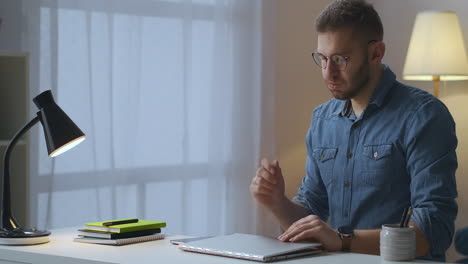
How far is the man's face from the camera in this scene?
254cm

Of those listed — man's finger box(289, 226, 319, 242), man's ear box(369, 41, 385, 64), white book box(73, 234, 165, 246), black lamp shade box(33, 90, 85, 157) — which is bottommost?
white book box(73, 234, 165, 246)

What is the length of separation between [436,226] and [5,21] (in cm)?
203

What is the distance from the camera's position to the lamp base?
2.33 meters

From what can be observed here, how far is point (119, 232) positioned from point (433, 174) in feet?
3.03

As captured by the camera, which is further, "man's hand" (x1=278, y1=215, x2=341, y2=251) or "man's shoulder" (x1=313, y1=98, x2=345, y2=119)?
"man's shoulder" (x1=313, y1=98, x2=345, y2=119)

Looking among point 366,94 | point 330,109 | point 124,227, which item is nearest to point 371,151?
point 366,94

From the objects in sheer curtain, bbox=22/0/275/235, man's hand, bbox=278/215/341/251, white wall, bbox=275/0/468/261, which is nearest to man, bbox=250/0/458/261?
man's hand, bbox=278/215/341/251

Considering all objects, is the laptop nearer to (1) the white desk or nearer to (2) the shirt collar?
(1) the white desk

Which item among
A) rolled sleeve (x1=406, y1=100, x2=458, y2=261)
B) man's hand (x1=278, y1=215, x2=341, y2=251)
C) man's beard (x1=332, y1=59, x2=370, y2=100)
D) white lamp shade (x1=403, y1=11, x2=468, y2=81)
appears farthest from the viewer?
white lamp shade (x1=403, y1=11, x2=468, y2=81)

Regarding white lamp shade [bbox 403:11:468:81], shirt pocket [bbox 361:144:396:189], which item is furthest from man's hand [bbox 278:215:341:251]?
white lamp shade [bbox 403:11:468:81]

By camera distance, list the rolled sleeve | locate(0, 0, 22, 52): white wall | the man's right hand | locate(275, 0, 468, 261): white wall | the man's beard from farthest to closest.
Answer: locate(275, 0, 468, 261): white wall < locate(0, 0, 22, 52): white wall < the man's beard < the man's right hand < the rolled sleeve

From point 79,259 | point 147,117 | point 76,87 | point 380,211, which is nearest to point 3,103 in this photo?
point 76,87

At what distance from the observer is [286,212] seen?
2.55m

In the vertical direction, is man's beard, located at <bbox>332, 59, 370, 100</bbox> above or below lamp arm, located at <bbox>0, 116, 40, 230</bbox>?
above
